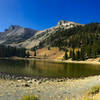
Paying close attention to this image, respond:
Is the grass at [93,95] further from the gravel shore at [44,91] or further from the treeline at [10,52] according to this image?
the treeline at [10,52]

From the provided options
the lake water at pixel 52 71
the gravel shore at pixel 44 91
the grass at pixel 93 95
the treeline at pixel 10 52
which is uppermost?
the treeline at pixel 10 52

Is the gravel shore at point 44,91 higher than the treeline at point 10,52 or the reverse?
the reverse

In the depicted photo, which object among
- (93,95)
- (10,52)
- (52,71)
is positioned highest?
(10,52)

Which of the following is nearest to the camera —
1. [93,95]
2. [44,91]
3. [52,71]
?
[93,95]

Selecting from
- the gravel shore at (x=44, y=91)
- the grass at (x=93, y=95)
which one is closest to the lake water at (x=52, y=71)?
the gravel shore at (x=44, y=91)

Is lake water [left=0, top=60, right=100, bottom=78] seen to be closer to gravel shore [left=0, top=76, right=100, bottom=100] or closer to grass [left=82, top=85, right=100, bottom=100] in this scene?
gravel shore [left=0, top=76, right=100, bottom=100]

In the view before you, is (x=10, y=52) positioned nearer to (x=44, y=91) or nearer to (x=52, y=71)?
(x=52, y=71)

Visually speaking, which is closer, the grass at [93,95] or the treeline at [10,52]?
the grass at [93,95]

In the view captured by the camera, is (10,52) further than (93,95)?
Yes

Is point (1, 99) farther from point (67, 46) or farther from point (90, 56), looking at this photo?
point (67, 46)

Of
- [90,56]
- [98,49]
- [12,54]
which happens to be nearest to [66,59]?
[90,56]

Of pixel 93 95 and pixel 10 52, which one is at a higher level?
pixel 10 52

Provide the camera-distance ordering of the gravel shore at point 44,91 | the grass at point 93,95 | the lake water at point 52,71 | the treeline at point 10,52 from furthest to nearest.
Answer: the treeline at point 10,52, the lake water at point 52,71, the gravel shore at point 44,91, the grass at point 93,95

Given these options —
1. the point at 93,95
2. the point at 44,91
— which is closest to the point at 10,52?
the point at 44,91
